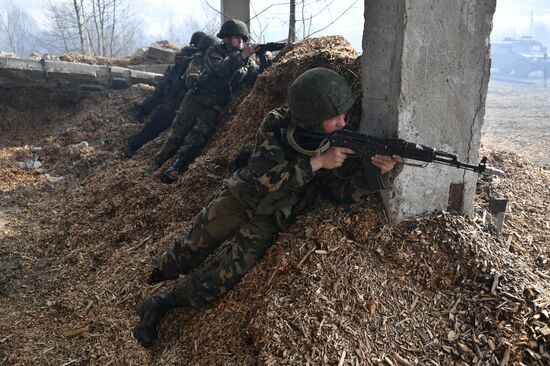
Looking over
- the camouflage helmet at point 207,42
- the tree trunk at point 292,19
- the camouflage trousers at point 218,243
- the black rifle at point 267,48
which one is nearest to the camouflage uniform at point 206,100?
the black rifle at point 267,48

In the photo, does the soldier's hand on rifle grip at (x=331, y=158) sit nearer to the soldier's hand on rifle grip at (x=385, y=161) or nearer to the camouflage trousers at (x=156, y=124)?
the soldier's hand on rifle grip at (x=385, y=161)

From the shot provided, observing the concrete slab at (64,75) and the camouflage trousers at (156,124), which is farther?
the concrete slab at (64,75)

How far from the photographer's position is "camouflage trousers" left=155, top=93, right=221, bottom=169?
6.86 metres

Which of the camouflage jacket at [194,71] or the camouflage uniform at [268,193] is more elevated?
the camouflage jacket at [194,71]

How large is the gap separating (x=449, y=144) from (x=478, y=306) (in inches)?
46.7

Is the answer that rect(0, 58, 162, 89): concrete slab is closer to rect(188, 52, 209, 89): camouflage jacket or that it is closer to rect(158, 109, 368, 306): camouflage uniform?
rect(188, 52, 209, 89): camouflage jacket

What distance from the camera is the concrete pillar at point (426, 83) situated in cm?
332

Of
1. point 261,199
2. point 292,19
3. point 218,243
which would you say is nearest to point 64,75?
point 292,19

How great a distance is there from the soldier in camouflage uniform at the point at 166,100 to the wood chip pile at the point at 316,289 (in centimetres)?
324

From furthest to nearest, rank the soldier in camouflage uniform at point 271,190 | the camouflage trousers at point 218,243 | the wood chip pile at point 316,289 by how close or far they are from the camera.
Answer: the camouflage trousers at point 218,243 < the soldier in camouflage uniform at point 271,190 < the wood chip pile at point 316,289

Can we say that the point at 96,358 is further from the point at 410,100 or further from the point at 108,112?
the point at 108,112

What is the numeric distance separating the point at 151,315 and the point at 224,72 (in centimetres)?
416

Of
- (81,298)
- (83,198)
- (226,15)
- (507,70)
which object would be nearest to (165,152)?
(83,198)

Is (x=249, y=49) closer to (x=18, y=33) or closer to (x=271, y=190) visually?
(x=271, y=190)
